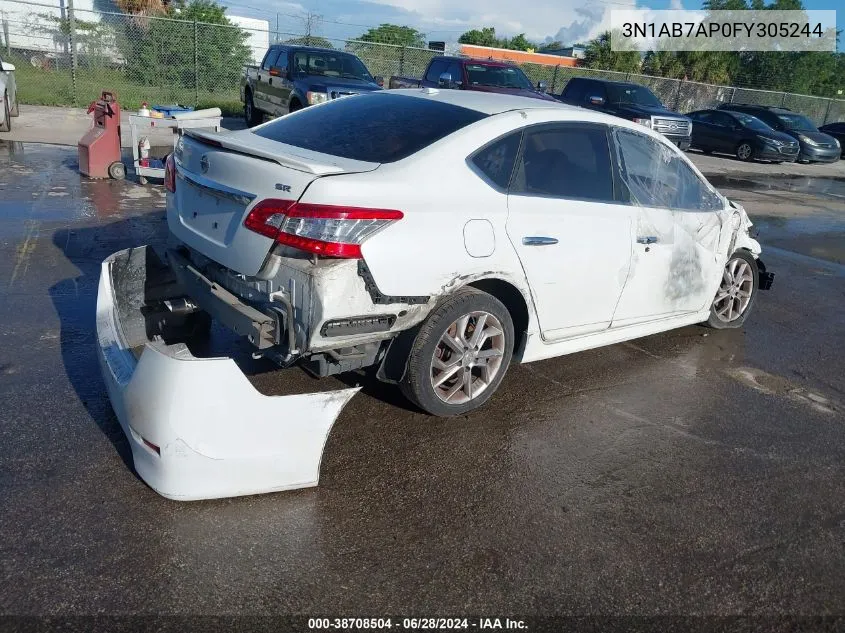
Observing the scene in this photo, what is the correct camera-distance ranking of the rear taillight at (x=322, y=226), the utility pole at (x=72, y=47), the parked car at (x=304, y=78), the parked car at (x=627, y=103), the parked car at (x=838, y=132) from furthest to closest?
the parked car at (x=838, y=132)
the parked car at (x=627, y=103)
the utility pole at (x=72, y=47)
the parked car at (x=304, y=78)
the rear taillight at (x=322, y=226)

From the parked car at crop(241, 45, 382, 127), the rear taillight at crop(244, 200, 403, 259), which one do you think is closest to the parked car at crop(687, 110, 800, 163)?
the parked car at crop(241, 45, 382, 127)

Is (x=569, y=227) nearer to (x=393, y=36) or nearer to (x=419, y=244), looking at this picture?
(x=419, y=244)

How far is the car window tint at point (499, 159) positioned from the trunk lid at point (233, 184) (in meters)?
0.63

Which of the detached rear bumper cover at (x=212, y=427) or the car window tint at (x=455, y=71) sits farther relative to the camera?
the car window tint at (x=455, y=71)

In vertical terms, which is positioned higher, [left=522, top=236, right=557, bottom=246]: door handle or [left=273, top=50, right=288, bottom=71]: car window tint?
[left=273, top=50, right=288, bottom=71]: car window tint

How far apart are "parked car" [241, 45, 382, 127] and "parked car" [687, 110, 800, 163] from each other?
1295 centimetres

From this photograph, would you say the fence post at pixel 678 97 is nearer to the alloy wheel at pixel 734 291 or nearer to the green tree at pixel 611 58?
the green tree at pixel 611 58

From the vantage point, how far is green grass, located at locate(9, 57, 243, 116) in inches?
719

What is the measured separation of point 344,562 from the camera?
295 centimetres

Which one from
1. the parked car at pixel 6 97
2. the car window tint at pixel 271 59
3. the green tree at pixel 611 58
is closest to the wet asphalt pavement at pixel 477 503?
the parked car at pixel 6 97

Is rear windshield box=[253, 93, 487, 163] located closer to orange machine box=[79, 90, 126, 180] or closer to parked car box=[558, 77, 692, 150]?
orange machine box=[79, 90, 126, 180]

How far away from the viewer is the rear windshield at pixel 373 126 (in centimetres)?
399

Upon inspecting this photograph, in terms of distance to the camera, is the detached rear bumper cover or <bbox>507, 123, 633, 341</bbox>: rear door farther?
<bbox>507, 123, 633, 341</bbox>: rear door

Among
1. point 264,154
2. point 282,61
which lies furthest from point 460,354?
point 282,61
